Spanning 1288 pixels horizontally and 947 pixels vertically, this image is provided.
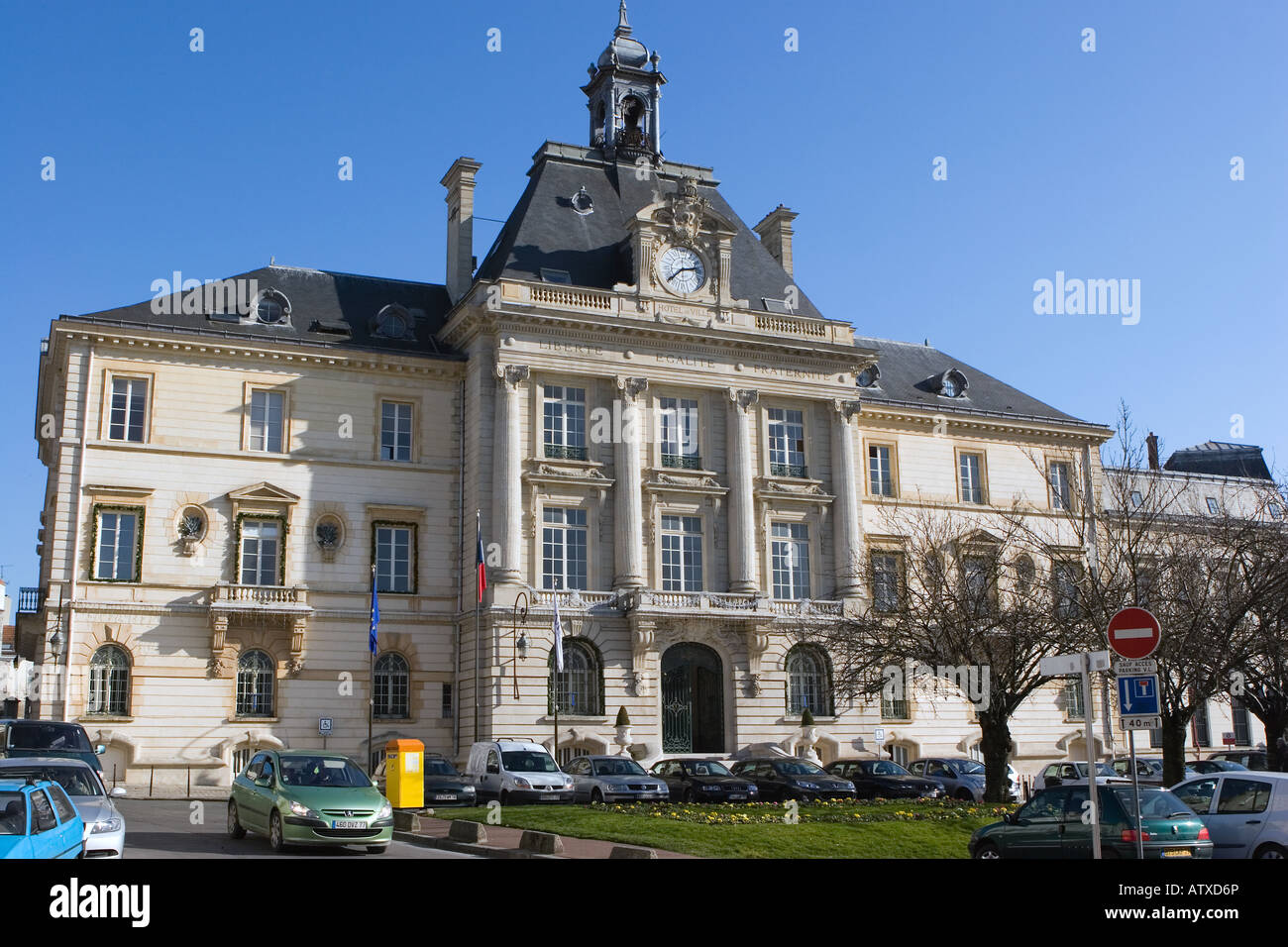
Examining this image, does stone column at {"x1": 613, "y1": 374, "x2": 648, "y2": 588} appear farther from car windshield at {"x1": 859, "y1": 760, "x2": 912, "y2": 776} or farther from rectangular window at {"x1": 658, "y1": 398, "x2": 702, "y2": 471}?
car windshield at {"x1": 859, "y1": 760, "x2": 912, "y2": 776}

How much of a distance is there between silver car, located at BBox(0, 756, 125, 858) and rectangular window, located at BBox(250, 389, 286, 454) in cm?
2436

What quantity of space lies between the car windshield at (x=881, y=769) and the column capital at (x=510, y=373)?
54.0 ft

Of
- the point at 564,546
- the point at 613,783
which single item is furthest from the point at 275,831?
the point at 564,546

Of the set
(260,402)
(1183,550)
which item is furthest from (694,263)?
(1183,550)

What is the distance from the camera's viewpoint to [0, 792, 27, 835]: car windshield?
42.6 feet

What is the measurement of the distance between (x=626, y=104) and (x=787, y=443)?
16153mm

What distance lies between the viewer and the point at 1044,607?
3062cm

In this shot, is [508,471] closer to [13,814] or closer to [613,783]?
[613,783]

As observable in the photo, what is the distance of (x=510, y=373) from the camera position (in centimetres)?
4247

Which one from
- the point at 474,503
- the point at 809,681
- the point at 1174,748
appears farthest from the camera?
the point at 809,681

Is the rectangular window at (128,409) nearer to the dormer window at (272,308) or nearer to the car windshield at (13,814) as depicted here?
the dormer window at (272,308)

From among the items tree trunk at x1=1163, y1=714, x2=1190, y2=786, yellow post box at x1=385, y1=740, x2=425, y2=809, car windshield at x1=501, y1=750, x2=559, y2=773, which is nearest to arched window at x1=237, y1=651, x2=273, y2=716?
car windshield at x1=501, y1=750, x2=559, y2=773

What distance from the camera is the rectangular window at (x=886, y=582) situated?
35.5 m
